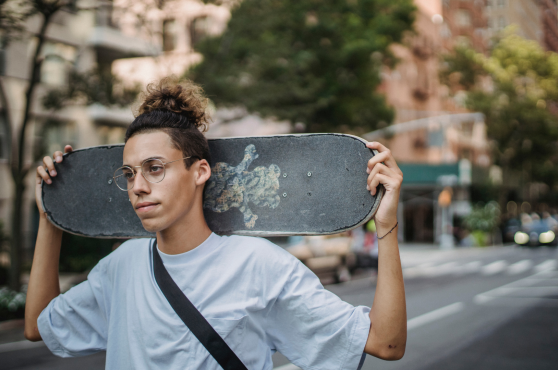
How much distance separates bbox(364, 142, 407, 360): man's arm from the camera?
63.4 inches

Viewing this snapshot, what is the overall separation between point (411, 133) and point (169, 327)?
127 ft

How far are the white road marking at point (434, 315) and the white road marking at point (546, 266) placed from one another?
8487 millimetres

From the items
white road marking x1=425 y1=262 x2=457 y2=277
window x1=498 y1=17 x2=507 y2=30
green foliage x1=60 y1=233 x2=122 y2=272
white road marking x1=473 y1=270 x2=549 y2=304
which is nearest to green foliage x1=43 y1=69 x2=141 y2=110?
green foliage x1=60 y1=233 x2=122 y2=272

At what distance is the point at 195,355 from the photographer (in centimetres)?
166

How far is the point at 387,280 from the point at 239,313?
454mm

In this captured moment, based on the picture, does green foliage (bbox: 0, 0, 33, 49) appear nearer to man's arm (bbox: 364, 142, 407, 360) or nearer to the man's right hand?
the man's right hand

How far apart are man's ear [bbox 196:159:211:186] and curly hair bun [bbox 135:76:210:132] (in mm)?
142

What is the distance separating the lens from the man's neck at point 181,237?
182 centimetres

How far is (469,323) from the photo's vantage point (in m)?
9.33

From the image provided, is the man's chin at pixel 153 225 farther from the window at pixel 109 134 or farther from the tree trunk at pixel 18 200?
the window at pixel 109 134

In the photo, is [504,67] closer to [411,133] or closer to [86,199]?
[411,133]

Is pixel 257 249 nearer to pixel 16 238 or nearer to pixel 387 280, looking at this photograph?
pixel 387 280

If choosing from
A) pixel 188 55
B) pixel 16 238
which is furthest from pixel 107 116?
pixel 16 238

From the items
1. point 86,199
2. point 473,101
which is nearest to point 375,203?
point 86,199
